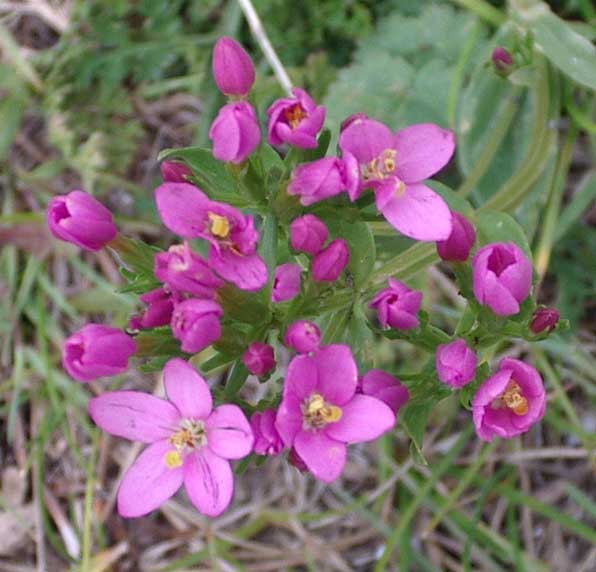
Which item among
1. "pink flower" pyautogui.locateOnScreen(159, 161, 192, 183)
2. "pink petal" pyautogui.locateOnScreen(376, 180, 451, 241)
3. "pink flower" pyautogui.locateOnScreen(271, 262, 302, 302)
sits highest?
"pink petal" pyautogui.locateOnScreen(376, 180, 451, 241)

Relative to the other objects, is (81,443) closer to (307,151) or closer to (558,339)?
(558,339)

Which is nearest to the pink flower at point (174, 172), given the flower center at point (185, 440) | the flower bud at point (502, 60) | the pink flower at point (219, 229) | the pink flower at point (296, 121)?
the pink flower at point (219, 229)

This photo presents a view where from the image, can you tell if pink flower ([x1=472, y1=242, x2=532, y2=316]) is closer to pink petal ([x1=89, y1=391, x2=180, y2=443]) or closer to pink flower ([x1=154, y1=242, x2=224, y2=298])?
pink flower ([x1=154, y1=242, x2=224, y2=298])

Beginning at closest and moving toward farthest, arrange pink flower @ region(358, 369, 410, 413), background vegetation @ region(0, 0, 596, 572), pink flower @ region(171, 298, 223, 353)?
pink flower @ region(171, 298, 223, 353) → pink flower @ region(358, 369, 410, 413) → background vegetation @ region(0, 0, 596, 572)

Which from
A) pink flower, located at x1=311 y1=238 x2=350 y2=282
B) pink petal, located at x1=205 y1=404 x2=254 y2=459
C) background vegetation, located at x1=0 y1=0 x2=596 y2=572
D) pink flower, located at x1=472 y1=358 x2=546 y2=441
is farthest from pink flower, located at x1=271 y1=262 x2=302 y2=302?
background vegetation, located at x1=0 y1=0 x2=596 y2=572

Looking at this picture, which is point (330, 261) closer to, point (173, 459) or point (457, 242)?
point (457, 242)

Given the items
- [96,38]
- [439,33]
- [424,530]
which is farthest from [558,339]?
[96,38]
